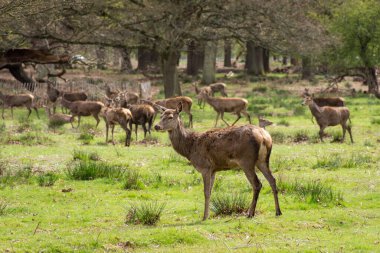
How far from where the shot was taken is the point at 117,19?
2752 cm

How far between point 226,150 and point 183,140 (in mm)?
1025

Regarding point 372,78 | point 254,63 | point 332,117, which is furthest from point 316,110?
point 254,63

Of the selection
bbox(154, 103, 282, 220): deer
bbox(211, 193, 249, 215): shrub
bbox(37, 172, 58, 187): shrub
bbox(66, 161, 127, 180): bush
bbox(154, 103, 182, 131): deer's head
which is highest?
bbox(154, 103, 182, 131): deer's head

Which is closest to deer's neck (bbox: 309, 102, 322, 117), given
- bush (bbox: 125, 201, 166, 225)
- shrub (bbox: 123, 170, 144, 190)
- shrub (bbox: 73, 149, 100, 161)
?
shrub (bbox: 73, 149, 100, 161)

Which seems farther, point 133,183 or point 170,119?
point 133,183

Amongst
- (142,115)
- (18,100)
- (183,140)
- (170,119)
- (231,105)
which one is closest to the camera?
(183,140)

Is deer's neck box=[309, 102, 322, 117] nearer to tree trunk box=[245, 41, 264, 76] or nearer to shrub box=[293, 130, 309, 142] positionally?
shrub box=[293, 130, 309, 142]

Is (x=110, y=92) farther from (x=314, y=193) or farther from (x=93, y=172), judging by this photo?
(x=314, y=193)

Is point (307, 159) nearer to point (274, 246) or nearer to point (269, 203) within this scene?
point (269, 203)

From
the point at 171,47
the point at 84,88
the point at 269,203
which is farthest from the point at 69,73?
the point at 269,203

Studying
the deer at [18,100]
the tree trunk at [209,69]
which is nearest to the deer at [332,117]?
the deer at [18,100]

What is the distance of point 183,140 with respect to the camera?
11.5m

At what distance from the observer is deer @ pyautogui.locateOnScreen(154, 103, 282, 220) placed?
10516 mm

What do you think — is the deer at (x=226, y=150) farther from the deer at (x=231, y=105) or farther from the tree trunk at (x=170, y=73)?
the tree trunk at (x=170, y=73)
